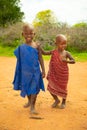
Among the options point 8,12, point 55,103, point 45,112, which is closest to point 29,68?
point 45,112

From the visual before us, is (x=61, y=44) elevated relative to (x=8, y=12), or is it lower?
elevated

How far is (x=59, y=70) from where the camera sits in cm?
783

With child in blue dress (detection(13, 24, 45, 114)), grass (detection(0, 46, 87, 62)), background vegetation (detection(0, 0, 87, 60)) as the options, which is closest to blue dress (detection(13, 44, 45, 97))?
child in blue dress (detection(13, 24, 45, 114))

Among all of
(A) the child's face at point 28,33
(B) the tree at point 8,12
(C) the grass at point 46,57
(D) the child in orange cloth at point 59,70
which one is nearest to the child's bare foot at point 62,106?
(D) the child in orange cloth at point 59,70

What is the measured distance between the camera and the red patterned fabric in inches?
308

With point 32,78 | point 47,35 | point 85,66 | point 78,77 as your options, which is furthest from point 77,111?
Answer: point 47,35

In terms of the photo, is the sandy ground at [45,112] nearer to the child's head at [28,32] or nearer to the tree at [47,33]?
the child's head at [28,32]

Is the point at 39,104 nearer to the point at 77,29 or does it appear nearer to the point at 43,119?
the point at 43,119

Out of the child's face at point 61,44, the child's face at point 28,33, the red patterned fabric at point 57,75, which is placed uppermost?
the child's face at point 28,33

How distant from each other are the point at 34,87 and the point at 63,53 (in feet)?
3.09

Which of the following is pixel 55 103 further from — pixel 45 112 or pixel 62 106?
pixel 45 112

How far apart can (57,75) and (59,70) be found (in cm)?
10

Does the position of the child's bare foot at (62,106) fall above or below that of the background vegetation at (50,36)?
above

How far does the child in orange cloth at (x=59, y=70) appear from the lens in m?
7.82
